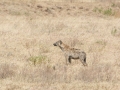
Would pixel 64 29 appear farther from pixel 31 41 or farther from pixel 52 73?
pixel 52 73

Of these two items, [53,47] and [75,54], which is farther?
[53,47]

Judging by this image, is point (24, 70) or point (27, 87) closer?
point (27, 87)

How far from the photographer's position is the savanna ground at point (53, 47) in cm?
1029

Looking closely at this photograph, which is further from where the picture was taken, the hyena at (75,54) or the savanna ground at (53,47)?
the hyena at (75,54)

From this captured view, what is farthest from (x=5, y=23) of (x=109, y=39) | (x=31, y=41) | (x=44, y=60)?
(x=44, y=60)

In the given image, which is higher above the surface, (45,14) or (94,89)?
(45,14)

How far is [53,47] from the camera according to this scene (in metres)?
16.2

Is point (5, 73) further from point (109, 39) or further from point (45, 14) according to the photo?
point (45, 14)

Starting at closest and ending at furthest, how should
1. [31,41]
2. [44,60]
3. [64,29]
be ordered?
[44,60]
[31,41]
[64,29]

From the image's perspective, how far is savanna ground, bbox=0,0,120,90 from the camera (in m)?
10.3

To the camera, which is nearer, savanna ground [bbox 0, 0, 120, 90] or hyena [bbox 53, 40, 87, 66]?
savanna ground [bbox 0, 0, 120, 90]

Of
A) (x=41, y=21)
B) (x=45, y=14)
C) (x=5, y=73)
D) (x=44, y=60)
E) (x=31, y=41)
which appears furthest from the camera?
(x=45, y=14)

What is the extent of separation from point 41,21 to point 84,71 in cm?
1159

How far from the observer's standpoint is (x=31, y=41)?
17062mm
